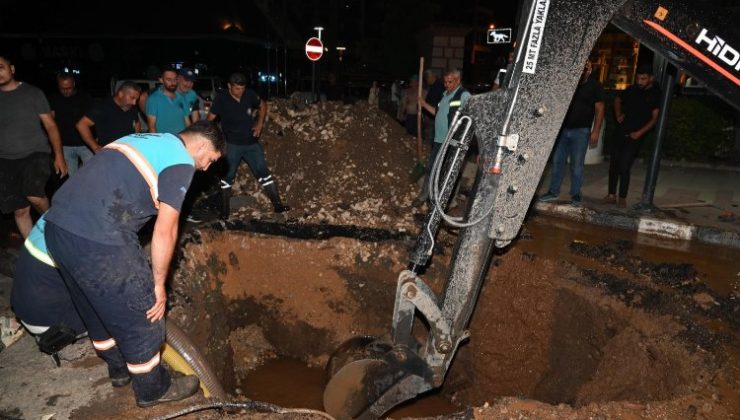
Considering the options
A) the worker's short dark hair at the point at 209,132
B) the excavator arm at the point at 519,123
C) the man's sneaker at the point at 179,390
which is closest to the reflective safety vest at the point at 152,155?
the worker's short dark hair at the point at 209,132

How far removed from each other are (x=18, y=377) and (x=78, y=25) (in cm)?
2070

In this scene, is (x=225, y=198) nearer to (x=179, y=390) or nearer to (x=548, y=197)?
(x=179, y=390)

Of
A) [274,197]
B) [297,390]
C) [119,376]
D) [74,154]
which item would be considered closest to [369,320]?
[297,390]

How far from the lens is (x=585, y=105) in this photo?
5977 millimetres

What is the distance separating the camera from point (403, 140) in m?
8.22

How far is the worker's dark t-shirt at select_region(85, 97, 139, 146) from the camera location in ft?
16.9

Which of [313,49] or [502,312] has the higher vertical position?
[313,49]

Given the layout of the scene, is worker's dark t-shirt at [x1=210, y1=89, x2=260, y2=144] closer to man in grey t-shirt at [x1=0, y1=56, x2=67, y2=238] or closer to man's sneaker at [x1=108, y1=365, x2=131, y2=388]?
man in grey t-shirt at [x1=0, y1=56, x2=67, y2=238]

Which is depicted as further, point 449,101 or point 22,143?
point 449,101

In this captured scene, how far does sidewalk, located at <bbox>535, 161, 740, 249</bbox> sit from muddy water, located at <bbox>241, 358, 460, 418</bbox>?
9.79 feet

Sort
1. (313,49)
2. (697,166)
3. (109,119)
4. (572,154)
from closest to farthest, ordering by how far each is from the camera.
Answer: (109,119), (572,154), (697,166), (313,49)

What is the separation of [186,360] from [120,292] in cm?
90

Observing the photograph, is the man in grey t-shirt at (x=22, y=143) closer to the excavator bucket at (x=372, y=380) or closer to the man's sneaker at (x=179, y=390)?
the man's sneaker at (x=179, y=390)

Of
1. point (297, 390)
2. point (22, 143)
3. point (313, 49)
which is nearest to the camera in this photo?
point (22, 143)
